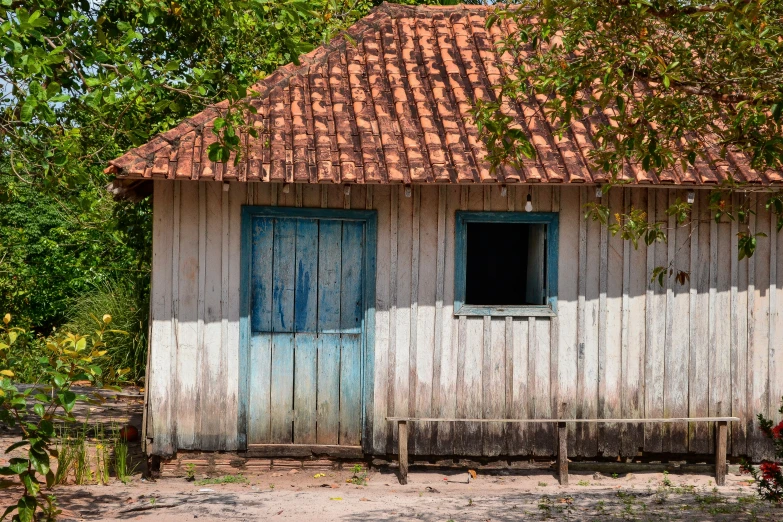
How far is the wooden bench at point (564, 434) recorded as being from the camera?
9086mm

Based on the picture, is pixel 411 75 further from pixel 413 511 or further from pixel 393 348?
pixel 413 511

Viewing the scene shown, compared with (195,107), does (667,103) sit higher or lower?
lower

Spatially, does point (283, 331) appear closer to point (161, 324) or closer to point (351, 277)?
point (351, 277)

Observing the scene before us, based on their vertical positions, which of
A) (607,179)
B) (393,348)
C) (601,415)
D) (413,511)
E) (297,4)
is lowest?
(413,511)

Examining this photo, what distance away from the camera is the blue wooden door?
9.23 m

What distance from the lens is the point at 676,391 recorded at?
9461 millimetres

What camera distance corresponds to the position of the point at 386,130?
9258 mm

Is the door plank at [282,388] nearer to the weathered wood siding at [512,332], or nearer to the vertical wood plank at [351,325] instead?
the weathered wood siding at [512,332]

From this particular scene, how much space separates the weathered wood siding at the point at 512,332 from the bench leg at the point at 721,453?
205 millimetres

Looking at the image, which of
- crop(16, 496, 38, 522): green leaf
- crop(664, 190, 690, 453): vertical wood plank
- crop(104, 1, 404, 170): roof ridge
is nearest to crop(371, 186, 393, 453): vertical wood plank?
crop(104, 1, 404, 170): roof ridge

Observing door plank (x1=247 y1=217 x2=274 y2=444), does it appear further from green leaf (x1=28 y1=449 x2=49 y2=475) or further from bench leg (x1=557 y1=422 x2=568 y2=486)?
green leaf (x1=28 y1=449 x2=49 y2=475)

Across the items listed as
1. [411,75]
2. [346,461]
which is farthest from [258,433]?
[411,75]

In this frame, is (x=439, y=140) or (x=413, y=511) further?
(x=439, y=140)

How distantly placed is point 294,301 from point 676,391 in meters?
3.83
